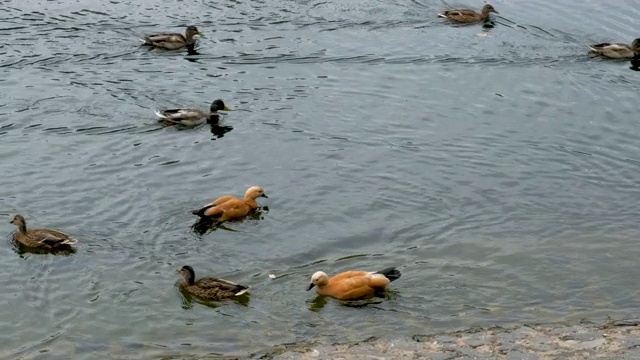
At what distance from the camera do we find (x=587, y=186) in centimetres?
1958

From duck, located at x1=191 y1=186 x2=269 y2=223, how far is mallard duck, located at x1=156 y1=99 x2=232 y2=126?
393cm

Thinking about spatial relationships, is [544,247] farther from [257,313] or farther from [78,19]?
[78,19]

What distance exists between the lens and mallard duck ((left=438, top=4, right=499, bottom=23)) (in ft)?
94.1

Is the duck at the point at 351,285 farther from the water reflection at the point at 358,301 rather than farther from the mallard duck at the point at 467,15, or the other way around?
the mallard duck at the point at 467,15

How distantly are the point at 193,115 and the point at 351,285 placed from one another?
25.3ft

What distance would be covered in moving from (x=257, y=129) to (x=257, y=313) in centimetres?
747

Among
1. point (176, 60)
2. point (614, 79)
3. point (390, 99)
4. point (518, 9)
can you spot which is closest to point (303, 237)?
point (390, 99)

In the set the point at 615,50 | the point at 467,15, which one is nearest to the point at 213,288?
the point at 615,50

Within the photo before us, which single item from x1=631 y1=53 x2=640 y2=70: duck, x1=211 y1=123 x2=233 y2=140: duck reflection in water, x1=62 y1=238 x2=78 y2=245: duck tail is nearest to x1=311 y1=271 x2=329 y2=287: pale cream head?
x1=62 y1=238 x2=78 y2=245: duck tail

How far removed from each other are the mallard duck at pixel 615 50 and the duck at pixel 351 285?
13.3 meters

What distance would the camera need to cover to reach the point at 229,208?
57.7ft

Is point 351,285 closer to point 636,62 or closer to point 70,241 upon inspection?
point 70,241

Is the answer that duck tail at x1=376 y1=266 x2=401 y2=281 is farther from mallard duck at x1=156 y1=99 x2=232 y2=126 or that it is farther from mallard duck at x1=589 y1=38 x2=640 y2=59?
mallard duck at x1=589 y1=38 x2=640 y2=59

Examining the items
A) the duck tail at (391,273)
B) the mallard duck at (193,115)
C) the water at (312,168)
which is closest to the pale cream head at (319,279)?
the water at (312,168)
